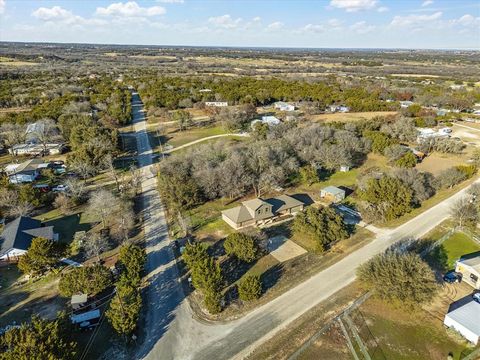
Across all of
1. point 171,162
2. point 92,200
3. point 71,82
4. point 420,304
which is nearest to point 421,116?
point 171,162

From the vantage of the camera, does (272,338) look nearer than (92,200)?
Yes

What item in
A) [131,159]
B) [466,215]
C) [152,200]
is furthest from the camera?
[131,159]

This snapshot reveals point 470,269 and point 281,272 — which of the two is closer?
point 470,269

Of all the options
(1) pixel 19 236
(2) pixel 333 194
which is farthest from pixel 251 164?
(1) pixel 19 236

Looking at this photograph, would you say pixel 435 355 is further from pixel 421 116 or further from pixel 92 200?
pixel 421 116

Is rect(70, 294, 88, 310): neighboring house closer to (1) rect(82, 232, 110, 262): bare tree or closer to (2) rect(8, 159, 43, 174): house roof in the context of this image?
(1) rect(82, 232, 110, 262): bare tree

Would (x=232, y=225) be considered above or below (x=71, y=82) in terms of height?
below

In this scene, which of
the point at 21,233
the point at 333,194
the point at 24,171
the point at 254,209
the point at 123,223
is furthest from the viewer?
the point at 24,171

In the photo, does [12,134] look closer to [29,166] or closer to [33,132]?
[33,132]
